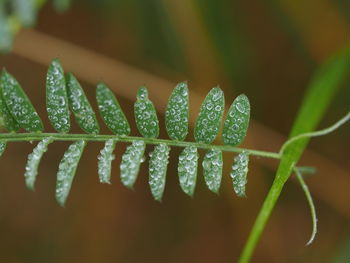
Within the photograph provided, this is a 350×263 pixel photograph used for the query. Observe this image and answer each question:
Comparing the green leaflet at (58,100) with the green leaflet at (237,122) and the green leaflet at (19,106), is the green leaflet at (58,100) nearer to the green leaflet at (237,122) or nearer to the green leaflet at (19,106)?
the green leaflet at (19,106)

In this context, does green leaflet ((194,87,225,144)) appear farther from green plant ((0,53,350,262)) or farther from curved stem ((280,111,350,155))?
curved stem ((280,111,350,155))

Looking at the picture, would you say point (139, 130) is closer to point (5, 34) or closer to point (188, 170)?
point (188, 170)

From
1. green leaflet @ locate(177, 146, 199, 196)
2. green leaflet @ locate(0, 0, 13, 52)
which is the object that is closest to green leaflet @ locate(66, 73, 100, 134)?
green leaflet @ locate(177, 146, 199, 196)

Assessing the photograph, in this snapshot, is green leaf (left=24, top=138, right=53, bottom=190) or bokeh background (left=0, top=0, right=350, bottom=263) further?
bokeh background (left=0, top=0, right=350, bottom=263)

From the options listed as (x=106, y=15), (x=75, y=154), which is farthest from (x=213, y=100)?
(x=106, y=15)

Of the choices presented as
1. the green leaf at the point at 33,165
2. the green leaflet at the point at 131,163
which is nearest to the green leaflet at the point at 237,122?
the green leaflet at the point at 131,163

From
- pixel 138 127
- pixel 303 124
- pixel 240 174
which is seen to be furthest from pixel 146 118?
pixel 303 124
